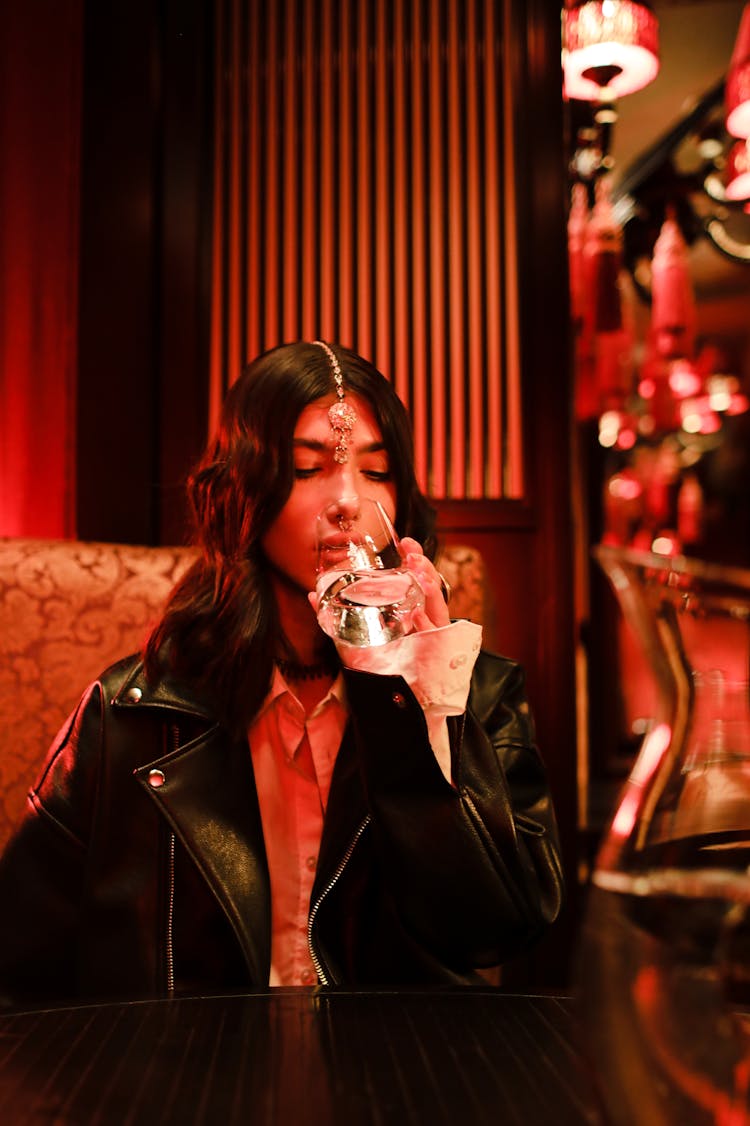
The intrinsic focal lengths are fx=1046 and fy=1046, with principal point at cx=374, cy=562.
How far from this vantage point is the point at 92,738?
1.53 m

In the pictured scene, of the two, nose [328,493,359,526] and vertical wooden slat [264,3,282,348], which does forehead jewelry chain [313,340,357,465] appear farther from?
vertical wooden slat [264,3,282,348]

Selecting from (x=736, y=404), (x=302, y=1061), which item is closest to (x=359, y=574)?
(x=302, y=1061)

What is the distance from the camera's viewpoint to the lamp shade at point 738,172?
3.20 m

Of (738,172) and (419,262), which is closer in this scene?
(419,262)

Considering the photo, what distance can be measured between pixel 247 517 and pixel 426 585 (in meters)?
0.39

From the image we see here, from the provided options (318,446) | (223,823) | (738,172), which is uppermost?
(738,172)

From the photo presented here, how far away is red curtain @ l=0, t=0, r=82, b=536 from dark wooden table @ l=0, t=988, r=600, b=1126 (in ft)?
5.39

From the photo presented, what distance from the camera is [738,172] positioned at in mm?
3240

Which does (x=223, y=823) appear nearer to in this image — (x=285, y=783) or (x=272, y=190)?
(x=285, y=783)

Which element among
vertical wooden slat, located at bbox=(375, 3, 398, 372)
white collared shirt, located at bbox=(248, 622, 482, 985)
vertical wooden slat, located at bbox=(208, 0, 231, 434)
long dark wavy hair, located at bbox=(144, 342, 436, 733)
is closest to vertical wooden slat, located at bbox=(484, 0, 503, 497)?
vertical wooden slat, located at bbox=(375, 3, 398, 372)

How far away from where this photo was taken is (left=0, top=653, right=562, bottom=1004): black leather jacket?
1330mm

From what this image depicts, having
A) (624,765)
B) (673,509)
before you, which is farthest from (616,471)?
(624,765)

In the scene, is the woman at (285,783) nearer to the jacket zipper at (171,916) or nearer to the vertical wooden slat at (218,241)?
the jacket zipper at (171,916)

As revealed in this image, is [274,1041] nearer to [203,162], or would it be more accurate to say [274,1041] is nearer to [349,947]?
[349,947]
